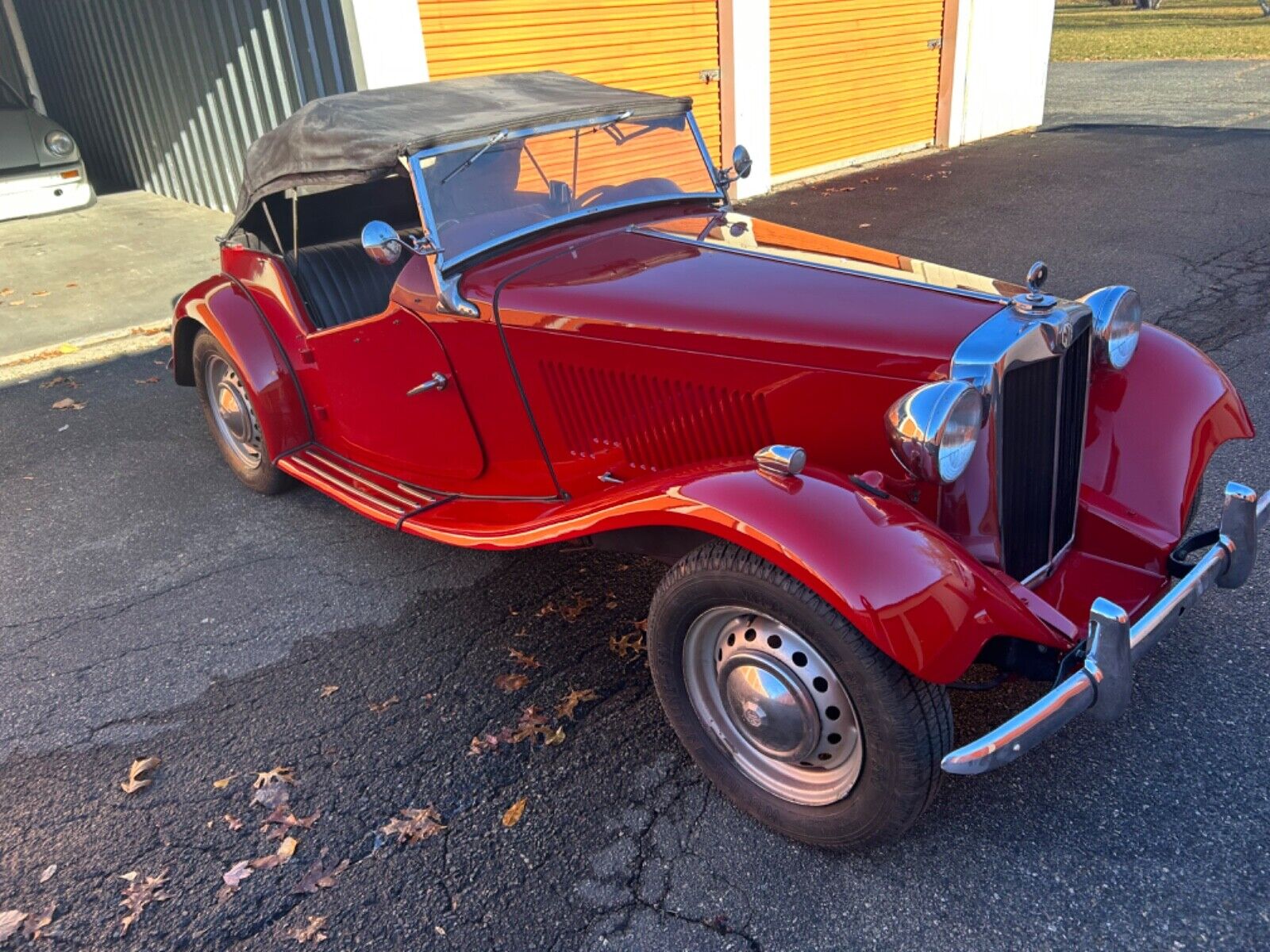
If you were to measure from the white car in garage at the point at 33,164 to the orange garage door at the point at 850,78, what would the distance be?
301 inches

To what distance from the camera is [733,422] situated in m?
2.67

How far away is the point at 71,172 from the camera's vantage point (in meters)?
10.1

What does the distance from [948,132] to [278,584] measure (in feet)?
37.4

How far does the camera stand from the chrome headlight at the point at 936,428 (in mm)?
2160

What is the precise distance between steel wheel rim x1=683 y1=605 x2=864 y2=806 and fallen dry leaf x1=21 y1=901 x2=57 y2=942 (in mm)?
1714

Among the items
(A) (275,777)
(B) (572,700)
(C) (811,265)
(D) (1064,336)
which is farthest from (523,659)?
(D) (1064,336)

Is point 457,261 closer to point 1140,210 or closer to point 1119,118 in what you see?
point 1140,210

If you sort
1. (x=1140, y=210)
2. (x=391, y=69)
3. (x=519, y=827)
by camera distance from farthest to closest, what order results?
(x=1140, y=210), (x=391, y=69), (x=519, y=827)

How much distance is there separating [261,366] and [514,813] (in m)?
2.39

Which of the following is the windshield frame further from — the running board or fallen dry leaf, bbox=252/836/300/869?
fallen dry leaf, bbox=252/836/300/869

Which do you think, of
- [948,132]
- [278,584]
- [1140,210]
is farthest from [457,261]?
[948,132]

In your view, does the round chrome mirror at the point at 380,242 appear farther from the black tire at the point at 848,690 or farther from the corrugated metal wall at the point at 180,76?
the corrugated metal wall at the point at 180,76

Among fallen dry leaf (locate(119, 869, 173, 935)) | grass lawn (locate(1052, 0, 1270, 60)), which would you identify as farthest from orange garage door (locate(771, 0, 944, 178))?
grass lawn (locate(1052, 0, 1270, 60))

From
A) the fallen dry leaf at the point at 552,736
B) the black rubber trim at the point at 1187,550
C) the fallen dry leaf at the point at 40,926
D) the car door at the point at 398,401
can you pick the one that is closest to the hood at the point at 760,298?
the car door at the point at 398,401
